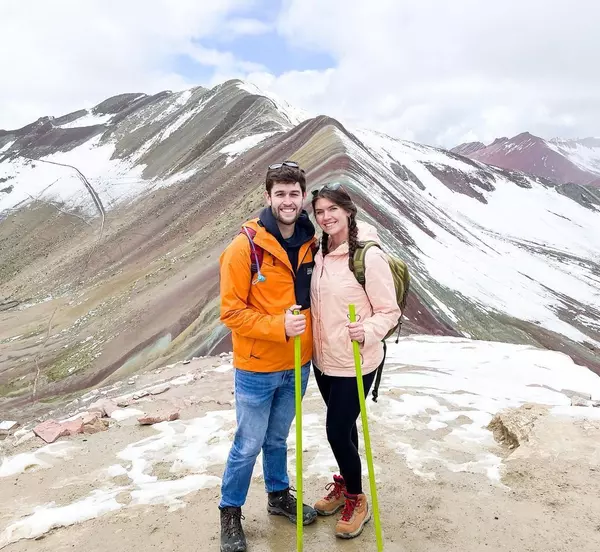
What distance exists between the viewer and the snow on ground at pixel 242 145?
44.5 meters

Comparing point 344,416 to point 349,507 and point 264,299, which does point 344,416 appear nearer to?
point 349,507

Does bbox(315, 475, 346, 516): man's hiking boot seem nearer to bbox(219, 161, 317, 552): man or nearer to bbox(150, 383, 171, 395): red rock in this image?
bbox(219, 161, 317, 552): man

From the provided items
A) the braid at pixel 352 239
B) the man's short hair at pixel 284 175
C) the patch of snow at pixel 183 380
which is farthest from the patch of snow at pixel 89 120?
the braid at pixel 352 239

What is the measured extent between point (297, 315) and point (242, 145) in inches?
1768

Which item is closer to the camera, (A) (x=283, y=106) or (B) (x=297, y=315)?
(B) (x=297, y=315)

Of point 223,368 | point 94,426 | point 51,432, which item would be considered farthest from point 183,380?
point 51,432

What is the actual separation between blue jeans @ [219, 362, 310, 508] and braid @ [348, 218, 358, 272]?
0.95 metres

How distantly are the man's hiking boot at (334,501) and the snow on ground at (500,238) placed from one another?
57.9ft

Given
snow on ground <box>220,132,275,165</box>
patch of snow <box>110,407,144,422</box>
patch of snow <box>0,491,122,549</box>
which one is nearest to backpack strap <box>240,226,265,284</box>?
patch of snow <box>0,491,122,549</box>

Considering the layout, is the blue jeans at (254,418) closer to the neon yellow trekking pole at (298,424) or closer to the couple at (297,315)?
the couple at (297,315)

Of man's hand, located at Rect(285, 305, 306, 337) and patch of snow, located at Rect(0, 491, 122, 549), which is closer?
man's hand, located at Rect(285, 305, 306, 337)

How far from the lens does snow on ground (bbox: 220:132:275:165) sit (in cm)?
4453

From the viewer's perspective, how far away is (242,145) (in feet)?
152

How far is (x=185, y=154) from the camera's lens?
5481 cm
